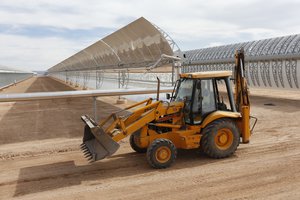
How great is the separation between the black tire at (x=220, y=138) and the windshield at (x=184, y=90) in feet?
3.00

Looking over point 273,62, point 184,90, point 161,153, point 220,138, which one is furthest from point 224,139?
point 273,62

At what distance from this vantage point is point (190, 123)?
7391mm

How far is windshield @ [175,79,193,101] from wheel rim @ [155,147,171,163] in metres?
1.43

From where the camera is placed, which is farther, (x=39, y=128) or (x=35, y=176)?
(x=39, y=128)

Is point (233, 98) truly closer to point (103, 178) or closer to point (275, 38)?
point (103, 178)

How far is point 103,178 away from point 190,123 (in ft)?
8.07

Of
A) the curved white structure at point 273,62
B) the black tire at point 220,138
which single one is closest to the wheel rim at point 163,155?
the black tire at point 220,138

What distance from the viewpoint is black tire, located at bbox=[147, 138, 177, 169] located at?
678cm

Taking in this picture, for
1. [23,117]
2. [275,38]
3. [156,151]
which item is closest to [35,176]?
[156,151]

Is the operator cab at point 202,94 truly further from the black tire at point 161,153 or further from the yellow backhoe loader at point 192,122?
the black tire at point 161,153

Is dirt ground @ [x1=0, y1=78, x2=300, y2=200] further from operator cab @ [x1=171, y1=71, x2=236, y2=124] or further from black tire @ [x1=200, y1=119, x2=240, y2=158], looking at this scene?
operator cab @ [x1=171, y1=71, x2=236, y2=124]

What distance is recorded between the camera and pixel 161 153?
22.6 feet

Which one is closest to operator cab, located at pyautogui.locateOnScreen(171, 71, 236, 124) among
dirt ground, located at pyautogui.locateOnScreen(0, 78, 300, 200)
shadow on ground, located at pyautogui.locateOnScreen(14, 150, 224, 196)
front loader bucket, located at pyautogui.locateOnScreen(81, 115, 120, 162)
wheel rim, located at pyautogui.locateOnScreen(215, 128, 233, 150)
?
wheel rim, located at pyautogui.locateOnScreen(215, 128, 233, 150)

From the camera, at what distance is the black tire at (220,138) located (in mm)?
7273
